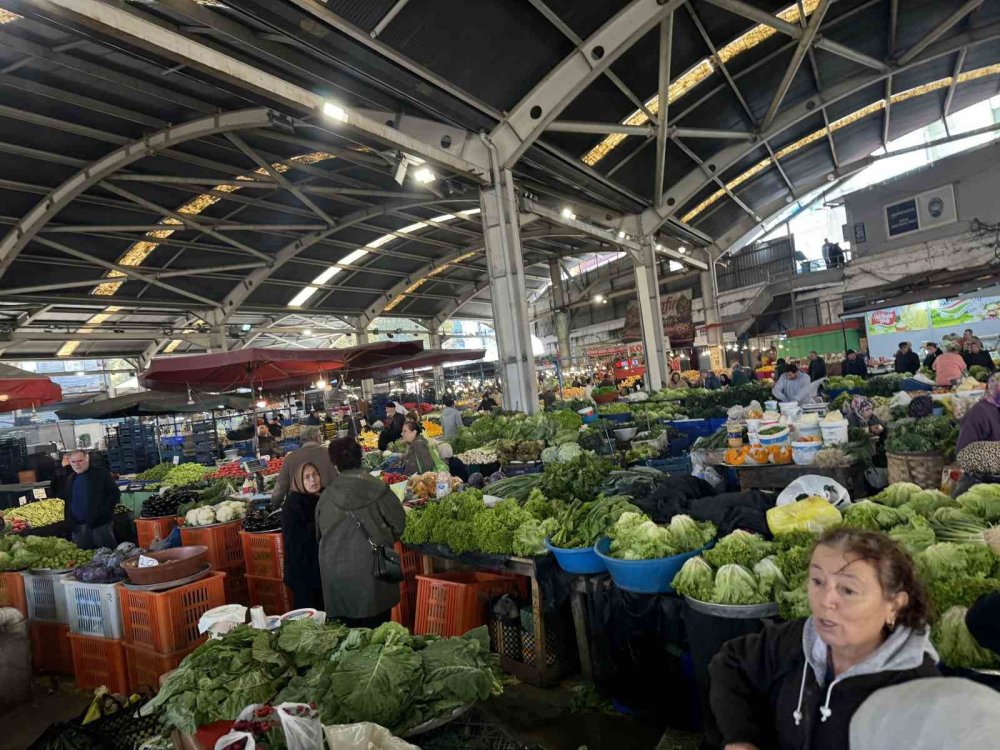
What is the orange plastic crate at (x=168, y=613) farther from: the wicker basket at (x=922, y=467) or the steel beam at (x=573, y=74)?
the steel beam at (x=573, y=74)

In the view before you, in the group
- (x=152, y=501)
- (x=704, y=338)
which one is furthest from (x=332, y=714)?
(x=704, y=338)

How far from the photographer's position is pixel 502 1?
819 centimetres

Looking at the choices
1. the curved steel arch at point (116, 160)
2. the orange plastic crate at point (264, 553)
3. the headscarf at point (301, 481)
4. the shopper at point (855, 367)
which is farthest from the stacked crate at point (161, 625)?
the shopper at point (855, 367)

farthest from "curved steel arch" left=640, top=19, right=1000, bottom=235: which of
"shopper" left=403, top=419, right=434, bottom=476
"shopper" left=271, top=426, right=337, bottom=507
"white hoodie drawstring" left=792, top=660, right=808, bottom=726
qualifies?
"white hoodie drawstring" left=792, top=660, right=808, bottom=726

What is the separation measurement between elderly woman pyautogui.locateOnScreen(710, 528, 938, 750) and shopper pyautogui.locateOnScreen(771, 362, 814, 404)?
7920 millimetres

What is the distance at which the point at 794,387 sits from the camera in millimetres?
8797

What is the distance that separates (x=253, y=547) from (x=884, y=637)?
208 inches

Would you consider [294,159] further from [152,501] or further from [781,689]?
[781,689]

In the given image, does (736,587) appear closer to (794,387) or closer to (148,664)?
(148,664)

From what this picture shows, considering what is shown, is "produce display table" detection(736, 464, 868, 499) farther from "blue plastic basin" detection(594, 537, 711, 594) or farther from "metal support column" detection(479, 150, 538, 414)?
"metal support column" detection(479, 150, 538, 414)

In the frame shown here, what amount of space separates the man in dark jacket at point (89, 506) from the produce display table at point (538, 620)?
4853 mm

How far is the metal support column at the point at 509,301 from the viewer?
1123 cm

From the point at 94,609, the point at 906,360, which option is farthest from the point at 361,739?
the point at 906,360

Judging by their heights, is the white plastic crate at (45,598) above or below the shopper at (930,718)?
below
